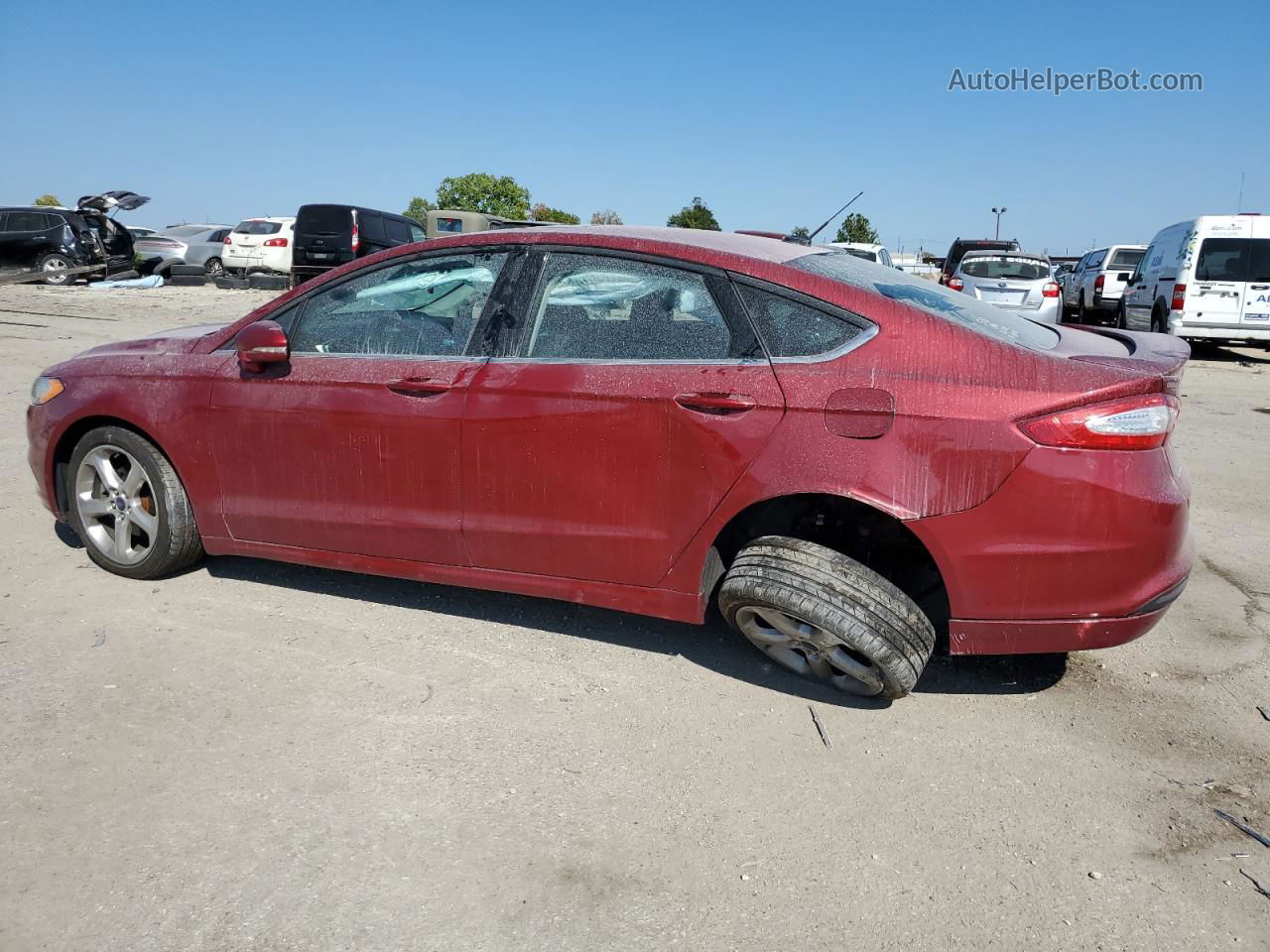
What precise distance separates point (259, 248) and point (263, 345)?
2231 cm

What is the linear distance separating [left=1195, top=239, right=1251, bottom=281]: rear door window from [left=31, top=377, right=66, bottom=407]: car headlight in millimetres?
14520

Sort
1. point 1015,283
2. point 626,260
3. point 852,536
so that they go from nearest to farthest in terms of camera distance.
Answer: point 852,536
point 626,260
point 1015,283

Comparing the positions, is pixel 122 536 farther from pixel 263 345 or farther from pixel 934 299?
pixel 934 299

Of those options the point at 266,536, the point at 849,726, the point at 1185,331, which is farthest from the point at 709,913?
the point at 1185,331

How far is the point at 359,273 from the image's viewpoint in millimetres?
4070

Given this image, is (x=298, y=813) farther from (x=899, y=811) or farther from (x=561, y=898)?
(x=899, y=811)

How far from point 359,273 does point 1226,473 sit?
20.0 feet

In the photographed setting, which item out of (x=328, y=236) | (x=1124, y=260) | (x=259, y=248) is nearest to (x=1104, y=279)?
(x=1124, y=260)

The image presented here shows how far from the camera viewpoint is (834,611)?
3.25m

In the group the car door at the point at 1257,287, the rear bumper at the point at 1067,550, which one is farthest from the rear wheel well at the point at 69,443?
the car door at the point at 1257,287

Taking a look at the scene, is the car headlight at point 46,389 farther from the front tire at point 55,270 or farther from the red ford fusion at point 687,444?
the front tire at point 55,270

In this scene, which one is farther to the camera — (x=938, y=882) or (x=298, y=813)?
(x=298, y=813)

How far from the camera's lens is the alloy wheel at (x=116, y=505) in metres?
4.41

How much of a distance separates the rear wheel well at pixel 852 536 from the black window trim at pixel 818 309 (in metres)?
0.45
